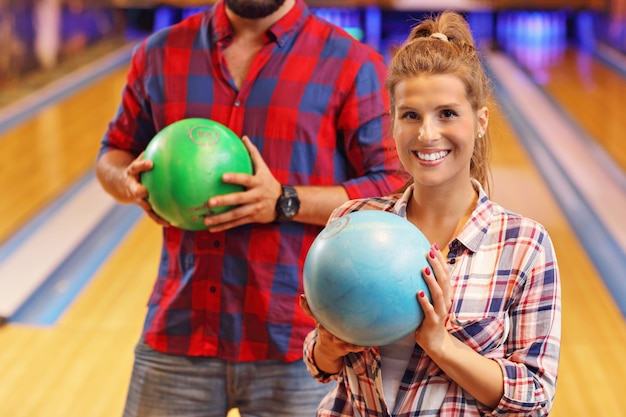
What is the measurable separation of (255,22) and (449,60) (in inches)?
25.7

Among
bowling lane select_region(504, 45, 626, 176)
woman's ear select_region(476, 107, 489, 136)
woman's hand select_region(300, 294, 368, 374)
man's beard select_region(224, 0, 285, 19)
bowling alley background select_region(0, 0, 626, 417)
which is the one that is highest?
man's beard select_region(224, 0, 285, 19)

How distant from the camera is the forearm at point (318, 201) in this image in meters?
1.75

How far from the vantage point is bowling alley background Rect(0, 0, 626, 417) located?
3266 mm

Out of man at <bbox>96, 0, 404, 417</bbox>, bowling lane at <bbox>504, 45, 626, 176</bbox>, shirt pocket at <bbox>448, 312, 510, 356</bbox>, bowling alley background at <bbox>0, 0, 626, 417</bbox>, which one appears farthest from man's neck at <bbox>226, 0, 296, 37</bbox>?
bowling lane at <bbox>504, 45, 626, 176</bbox>

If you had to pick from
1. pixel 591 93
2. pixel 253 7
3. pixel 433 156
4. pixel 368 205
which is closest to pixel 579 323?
pixel 253 7

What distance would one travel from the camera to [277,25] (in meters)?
1.85

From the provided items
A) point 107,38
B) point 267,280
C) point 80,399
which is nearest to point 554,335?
point 267,280

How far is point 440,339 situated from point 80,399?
7.10 feet

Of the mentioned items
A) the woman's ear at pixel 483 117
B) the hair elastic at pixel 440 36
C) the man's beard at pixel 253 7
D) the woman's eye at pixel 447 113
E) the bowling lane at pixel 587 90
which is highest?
the hair elastic at pixel 440 36

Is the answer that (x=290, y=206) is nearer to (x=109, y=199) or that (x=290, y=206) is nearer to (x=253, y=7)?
(x=253, y=7)

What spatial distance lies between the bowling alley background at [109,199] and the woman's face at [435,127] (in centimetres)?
22

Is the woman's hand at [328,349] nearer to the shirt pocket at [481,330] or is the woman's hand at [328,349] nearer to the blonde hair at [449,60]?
the shirt pocket at [481,330]

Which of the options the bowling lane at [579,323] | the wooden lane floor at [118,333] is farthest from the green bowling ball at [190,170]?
the wooden lane floor at [118,333]

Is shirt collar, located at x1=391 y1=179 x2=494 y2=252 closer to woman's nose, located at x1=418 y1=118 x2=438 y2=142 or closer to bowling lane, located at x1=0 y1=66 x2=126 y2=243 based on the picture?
woman's nose, located at x1=418 y1=118 x2=438 y2=142
